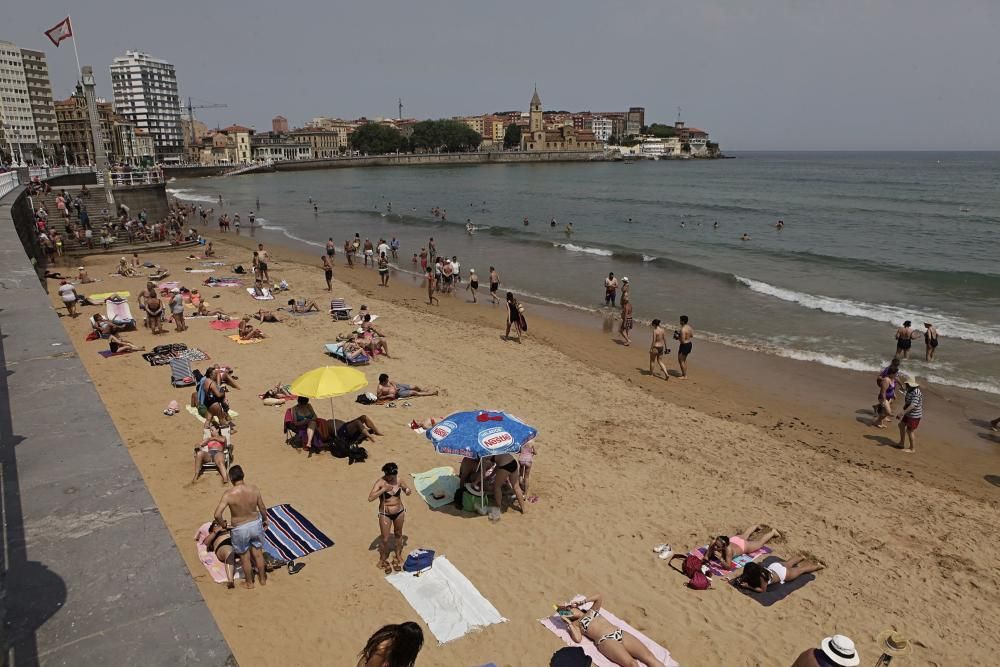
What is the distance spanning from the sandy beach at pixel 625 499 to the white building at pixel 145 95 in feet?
618

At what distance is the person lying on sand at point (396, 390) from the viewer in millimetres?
11250

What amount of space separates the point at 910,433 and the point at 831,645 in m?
7.43

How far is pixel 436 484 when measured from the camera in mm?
8438

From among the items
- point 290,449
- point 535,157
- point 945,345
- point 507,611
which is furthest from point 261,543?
point 535,157

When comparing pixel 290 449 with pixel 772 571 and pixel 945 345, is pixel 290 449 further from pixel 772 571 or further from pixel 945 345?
pixel 945 345

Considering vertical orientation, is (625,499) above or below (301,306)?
below

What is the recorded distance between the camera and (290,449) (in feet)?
30.5

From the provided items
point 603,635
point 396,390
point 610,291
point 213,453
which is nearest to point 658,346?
point 396,390

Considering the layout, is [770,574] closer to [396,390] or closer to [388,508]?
[388,508]

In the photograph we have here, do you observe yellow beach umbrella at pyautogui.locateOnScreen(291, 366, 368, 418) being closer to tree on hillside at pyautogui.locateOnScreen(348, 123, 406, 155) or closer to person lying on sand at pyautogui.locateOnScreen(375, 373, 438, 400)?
person lying on sand at pyautogui.locateOnScreen(375, 373, 438, 400)

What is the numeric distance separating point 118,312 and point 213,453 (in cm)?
849

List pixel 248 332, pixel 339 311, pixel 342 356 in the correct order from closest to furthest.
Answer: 1. pixel 342 356
2. pixel 248 332
3. pixel 339 311

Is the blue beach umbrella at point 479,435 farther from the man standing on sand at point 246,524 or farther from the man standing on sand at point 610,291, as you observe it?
the man standing on sand at point 610,291

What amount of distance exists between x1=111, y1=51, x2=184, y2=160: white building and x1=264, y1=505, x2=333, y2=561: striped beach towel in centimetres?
19243
